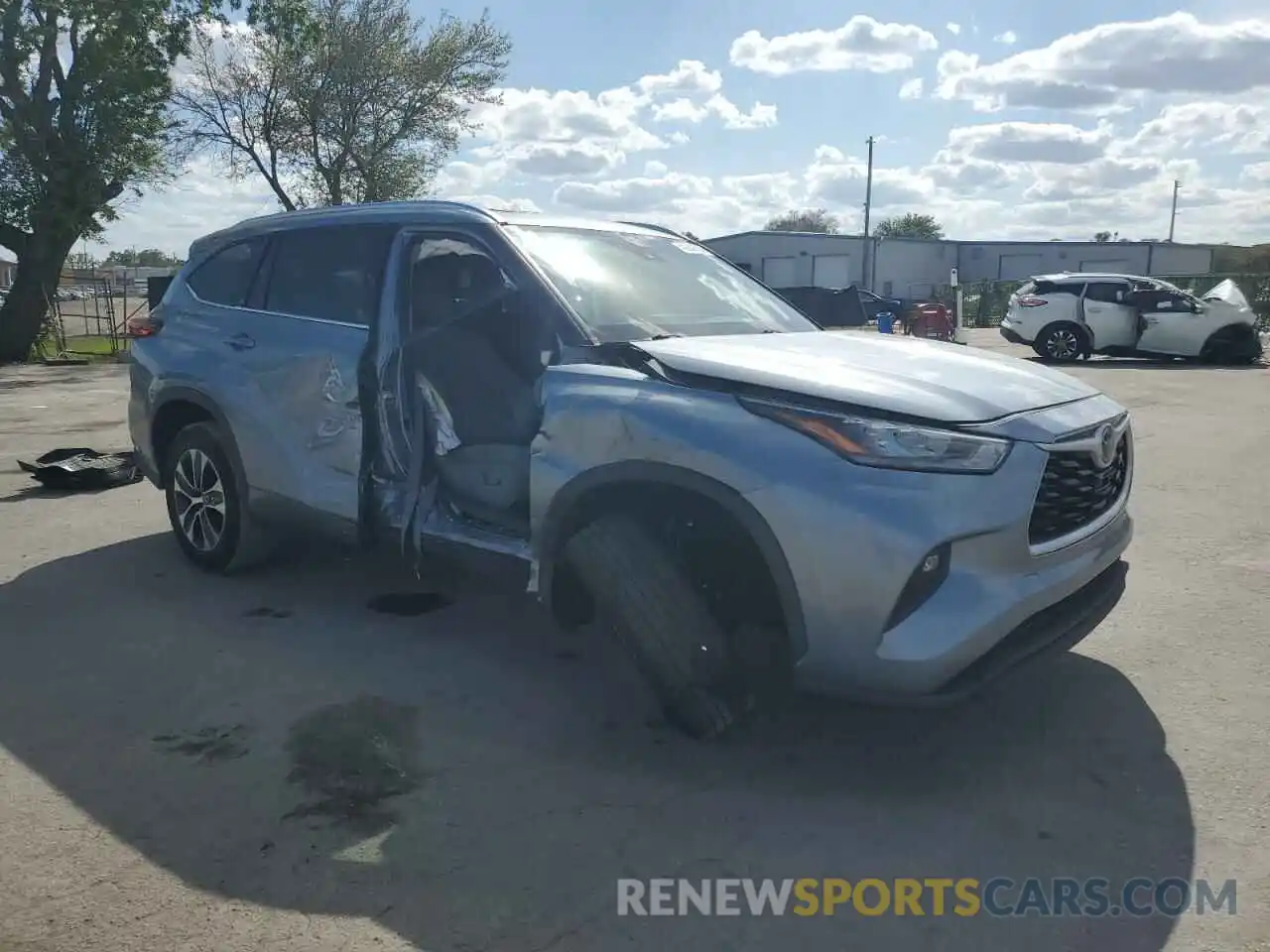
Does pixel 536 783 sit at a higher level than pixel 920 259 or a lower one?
lower

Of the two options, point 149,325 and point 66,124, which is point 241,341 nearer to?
point 149,325

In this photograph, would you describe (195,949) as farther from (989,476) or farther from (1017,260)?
(1017,260)

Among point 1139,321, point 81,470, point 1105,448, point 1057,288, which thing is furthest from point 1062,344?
point 1105,448

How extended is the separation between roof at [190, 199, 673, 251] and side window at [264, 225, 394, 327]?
61 mm

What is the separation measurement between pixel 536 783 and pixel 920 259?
6509 centimetres

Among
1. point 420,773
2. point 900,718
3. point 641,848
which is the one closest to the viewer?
point 641,848

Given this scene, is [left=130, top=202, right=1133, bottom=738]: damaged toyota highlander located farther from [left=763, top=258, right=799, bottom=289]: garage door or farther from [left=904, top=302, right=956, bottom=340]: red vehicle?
[left=763, top=258, right=799, bottom=289]: garage door

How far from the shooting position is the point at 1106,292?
19.7 meters

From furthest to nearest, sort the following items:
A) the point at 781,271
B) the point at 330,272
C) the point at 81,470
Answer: the point at 781,271 → the point at 81,470 → the point at 330,272

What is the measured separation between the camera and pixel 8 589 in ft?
18.0

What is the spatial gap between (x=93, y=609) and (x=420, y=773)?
2.55m

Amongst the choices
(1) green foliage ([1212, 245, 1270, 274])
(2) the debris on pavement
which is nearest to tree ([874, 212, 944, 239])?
(1) green foliage ([1212, 245, 1270, 274])

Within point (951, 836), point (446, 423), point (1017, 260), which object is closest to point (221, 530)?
point (446, 423)

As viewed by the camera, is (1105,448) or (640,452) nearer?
(640,452)
